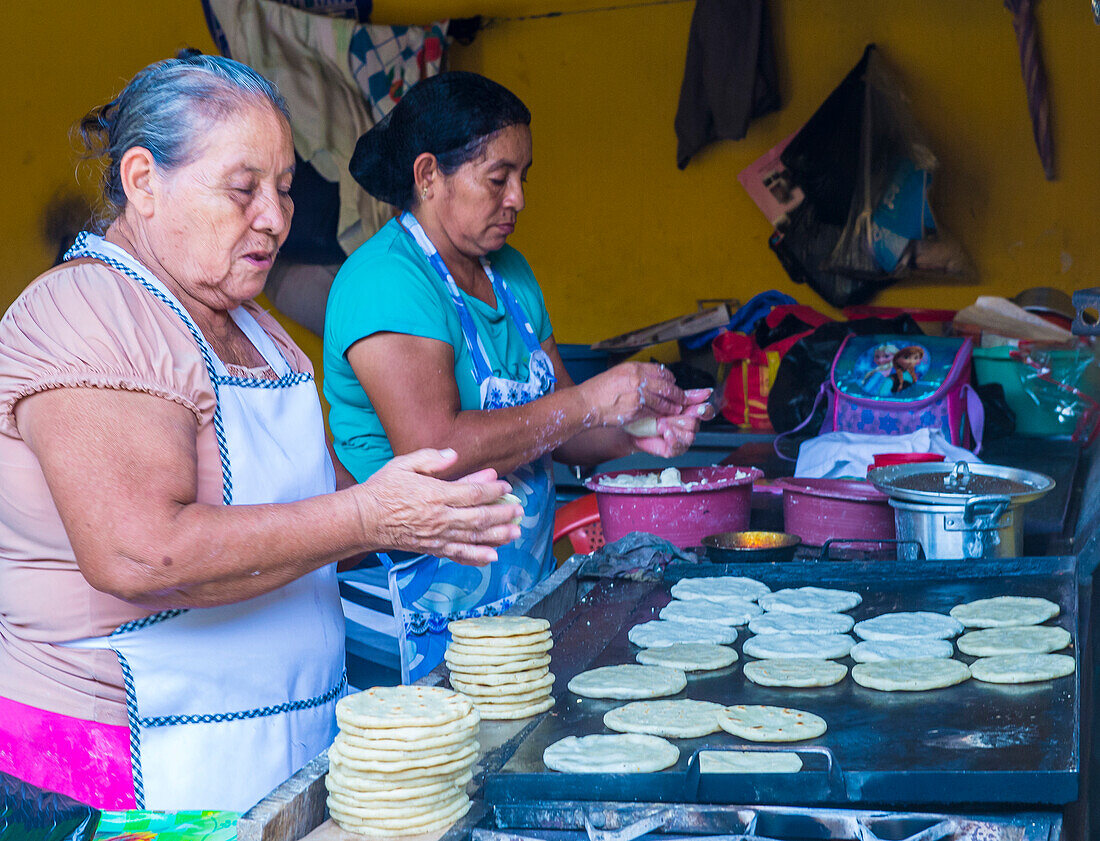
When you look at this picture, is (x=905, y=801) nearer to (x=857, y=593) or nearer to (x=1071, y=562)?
(x=857, y=593)

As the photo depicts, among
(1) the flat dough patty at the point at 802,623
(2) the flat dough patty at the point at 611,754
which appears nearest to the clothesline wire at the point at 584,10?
(1) the flat dough patty at the point at 802,623

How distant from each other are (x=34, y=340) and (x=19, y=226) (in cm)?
442

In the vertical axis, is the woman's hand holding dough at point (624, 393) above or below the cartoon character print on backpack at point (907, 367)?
above

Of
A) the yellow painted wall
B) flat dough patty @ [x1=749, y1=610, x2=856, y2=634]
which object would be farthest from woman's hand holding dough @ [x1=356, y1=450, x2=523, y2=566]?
the yellow painted wall

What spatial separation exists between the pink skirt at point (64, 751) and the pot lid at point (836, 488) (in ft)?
5.86

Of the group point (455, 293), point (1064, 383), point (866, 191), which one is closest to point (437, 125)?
point (455, 293)

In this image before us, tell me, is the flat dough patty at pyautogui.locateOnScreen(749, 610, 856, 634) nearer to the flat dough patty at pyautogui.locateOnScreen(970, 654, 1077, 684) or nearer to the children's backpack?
the flat dough patty at pyautogui.locateOnScreen(970, 654, 1077, 684)

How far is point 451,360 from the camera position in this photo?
235cm

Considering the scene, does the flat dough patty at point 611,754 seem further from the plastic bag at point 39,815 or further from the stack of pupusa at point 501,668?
the plastic bag at point 39,815

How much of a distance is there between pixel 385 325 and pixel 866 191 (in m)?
3.33

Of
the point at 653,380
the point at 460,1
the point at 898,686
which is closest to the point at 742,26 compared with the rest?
the point at 460,1

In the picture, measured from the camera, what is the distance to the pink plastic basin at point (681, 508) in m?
2.77

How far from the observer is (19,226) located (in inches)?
212

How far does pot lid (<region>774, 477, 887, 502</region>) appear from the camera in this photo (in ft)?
9.08
